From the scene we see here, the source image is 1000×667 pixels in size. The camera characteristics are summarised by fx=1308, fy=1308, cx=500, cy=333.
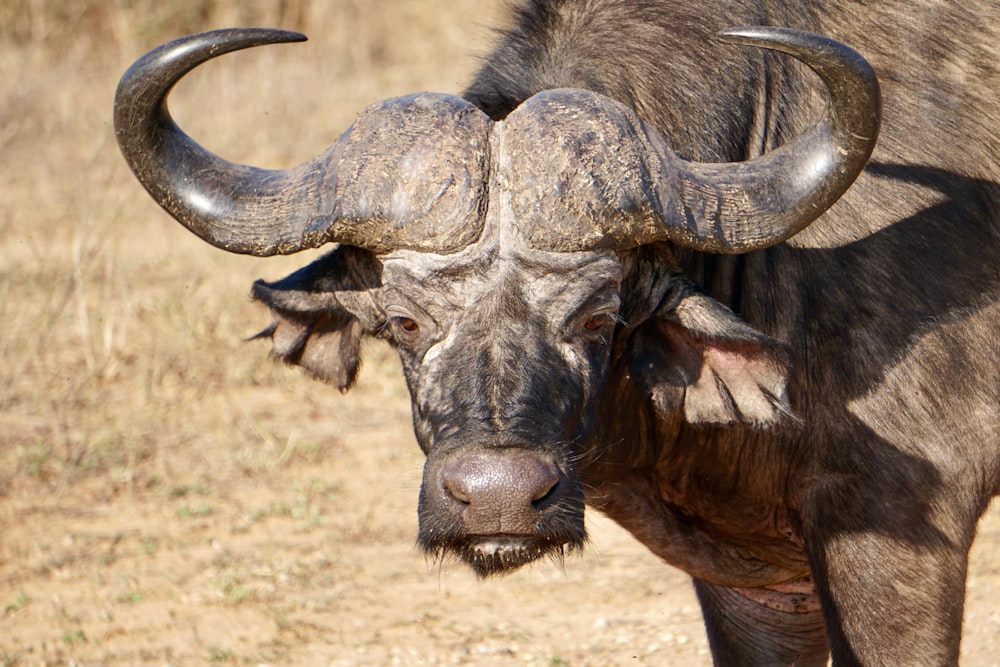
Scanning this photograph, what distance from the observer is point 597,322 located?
3.35m

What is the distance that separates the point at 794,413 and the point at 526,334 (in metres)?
0.80

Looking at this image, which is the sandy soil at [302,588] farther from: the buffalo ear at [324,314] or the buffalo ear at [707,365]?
the buffalo ear at [707,365]

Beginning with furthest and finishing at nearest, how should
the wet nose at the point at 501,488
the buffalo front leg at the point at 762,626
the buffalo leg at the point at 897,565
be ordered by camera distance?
the buffalo front leg at the point at 762,626 < the buffalo leg at the point at 897,565 < the wet nose at the point at 501,488

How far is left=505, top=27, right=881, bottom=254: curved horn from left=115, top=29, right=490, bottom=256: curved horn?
0.15 meters

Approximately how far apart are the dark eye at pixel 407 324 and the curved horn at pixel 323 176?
0.23m

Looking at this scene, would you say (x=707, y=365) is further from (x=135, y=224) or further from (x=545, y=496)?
(x=135, y=224)

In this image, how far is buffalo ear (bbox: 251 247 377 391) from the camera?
11.8 feet

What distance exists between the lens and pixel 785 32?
116 inches

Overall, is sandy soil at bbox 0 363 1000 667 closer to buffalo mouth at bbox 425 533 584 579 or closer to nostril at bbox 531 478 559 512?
buffalo mouth at bbox 425 533 584 579

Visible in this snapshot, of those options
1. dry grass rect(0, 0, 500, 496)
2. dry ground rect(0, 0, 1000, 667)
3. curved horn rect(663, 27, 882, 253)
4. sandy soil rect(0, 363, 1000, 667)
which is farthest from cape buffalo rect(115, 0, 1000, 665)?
sandy soil rect(0, 363, 1000, 667)

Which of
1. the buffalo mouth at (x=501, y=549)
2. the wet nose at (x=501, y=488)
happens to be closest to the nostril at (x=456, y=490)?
the wet nose at (x=501, y=488)


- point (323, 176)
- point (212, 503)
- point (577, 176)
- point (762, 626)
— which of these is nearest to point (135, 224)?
point (212, 503)

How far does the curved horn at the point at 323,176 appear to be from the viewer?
3148 mm

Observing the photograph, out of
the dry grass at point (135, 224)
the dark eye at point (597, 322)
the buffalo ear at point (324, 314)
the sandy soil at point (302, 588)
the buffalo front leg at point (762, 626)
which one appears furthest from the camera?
the dry grass at point (135, 224)
